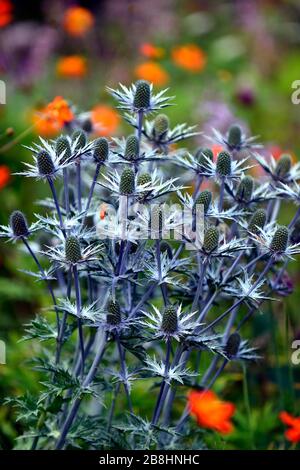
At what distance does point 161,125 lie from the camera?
170 cm

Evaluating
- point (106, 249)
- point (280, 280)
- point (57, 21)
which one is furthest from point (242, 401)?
point (57, 21)

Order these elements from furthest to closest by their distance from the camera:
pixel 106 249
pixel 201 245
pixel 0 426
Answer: pixel 0 426
pixel 106 249
pixel 201 245

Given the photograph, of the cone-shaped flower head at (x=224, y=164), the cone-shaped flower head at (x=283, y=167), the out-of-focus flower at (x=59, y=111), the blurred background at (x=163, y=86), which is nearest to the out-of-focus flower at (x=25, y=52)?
the blurred background at (x=163, y=86)

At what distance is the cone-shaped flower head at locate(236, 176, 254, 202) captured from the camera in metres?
1.65

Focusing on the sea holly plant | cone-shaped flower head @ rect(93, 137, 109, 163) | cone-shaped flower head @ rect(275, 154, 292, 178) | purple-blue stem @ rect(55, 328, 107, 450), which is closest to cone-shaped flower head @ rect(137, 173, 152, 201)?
the sea holly plant

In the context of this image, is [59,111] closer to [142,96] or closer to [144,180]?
[142,96]

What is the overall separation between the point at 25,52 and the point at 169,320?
3.41 m

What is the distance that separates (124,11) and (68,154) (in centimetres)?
357

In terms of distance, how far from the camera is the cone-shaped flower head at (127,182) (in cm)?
141

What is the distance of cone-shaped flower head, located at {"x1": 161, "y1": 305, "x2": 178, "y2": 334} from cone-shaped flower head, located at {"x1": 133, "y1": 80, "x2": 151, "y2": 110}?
48 centimetres

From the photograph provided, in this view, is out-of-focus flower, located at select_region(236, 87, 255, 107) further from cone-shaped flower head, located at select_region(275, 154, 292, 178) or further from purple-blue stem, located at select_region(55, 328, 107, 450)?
purple-blue stem, located at select_region(55, 328, 107, 450)

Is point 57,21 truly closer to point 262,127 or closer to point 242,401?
point 262,127

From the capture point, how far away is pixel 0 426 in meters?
2.15

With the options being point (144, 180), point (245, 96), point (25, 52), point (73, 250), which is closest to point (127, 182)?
point (144, 180)
